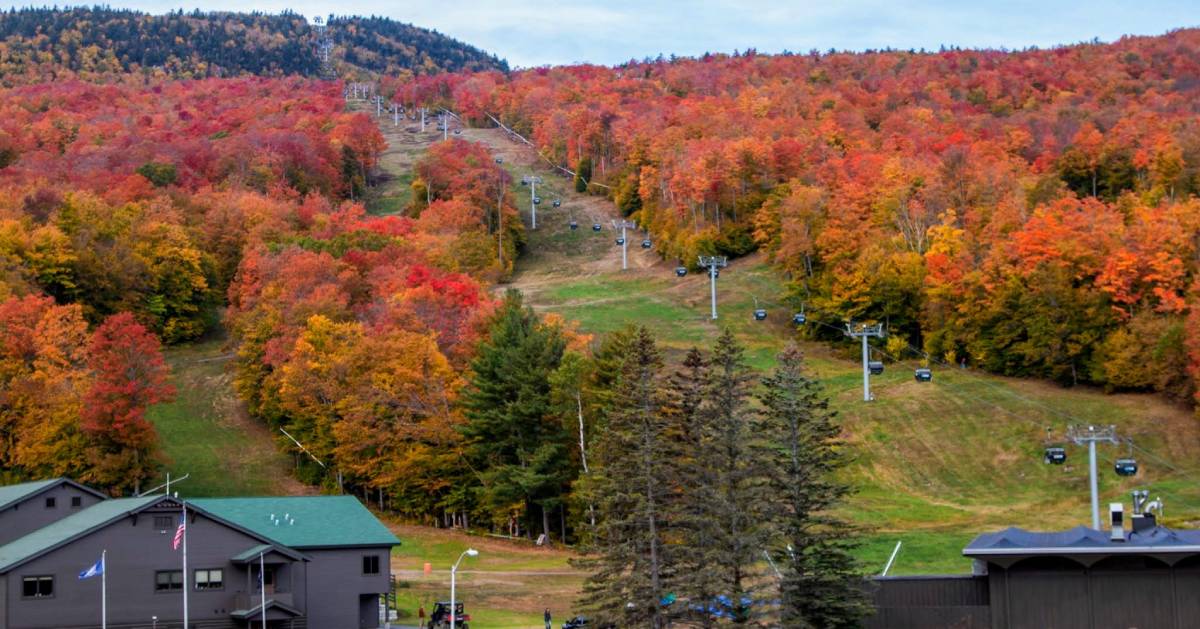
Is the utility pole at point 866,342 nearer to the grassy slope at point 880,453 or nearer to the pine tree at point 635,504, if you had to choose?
the grassy slope at point 880,453

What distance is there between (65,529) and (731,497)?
25.4 meters

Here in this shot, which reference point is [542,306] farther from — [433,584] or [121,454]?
[433,584]

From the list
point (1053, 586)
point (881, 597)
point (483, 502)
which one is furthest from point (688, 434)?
point (483, 502)

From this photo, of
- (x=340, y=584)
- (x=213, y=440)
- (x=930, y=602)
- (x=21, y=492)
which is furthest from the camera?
(x=213, y=440)

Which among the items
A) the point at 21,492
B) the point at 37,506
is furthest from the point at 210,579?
the point at 21,492

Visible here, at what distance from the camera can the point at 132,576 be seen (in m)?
61.8

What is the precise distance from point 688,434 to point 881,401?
48008 mm

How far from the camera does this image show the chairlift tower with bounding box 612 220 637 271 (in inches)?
6043

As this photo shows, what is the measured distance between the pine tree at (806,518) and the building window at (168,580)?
21.9 m

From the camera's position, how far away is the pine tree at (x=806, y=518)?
182 ft

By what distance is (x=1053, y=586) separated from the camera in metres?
54.7

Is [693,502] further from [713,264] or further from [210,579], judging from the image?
[713,264]

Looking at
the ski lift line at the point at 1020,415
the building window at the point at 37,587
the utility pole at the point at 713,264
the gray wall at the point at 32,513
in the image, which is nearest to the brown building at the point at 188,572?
the building window at the point at 37,587

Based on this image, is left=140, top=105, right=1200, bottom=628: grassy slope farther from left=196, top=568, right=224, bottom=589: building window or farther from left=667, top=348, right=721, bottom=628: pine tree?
left=667, top=348, right=721, bottom=628: pine tree
